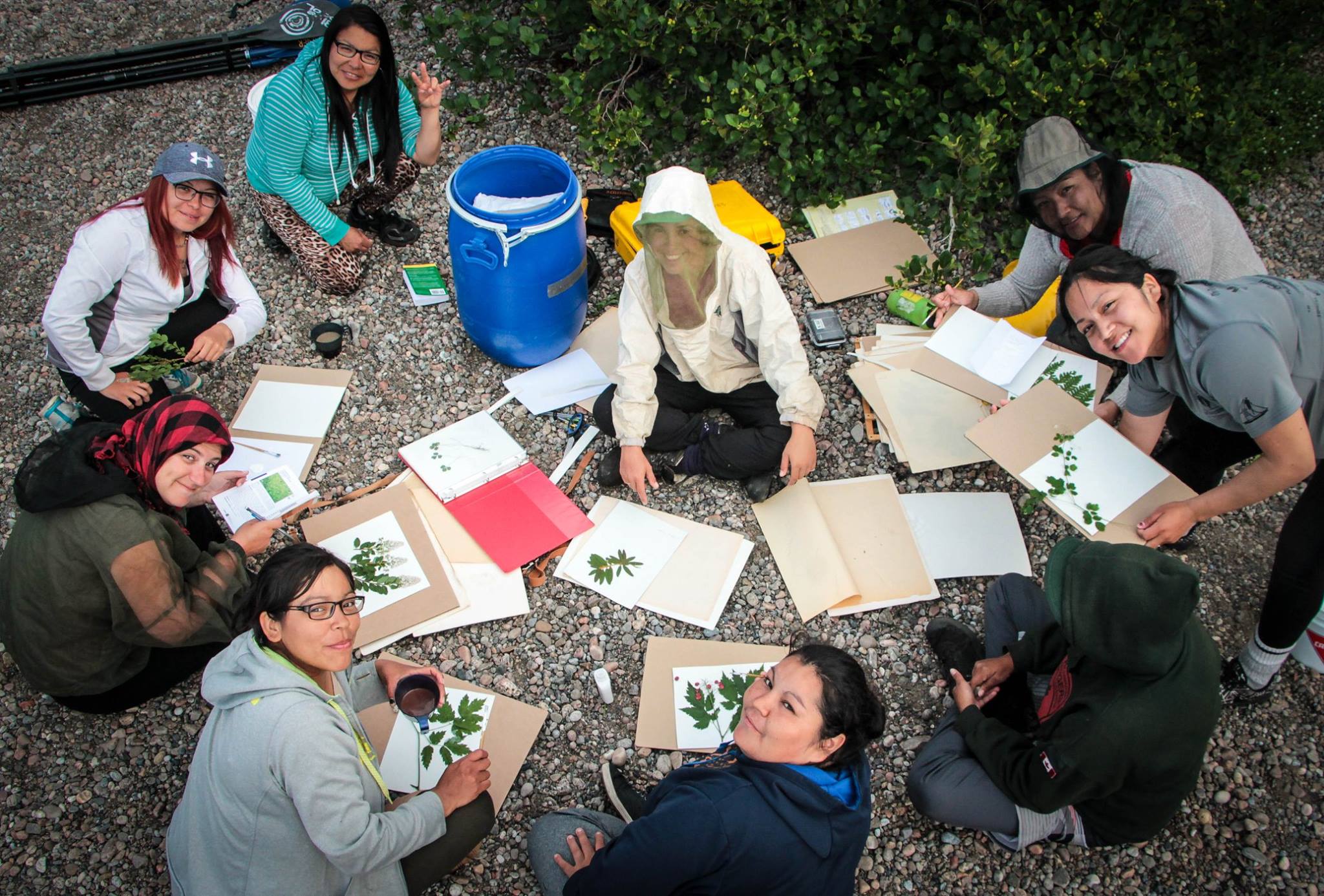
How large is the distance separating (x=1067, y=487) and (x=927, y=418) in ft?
2.54

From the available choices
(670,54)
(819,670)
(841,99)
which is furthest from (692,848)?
(841,99)

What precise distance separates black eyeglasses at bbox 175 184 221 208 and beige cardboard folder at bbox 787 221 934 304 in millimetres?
2686

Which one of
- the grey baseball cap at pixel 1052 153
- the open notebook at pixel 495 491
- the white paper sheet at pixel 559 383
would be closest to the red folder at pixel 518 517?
the open notebook at pixel 495 491

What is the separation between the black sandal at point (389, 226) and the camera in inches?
176

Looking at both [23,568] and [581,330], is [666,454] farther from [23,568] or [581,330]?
[23,568]

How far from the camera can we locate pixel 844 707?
88.3 inches

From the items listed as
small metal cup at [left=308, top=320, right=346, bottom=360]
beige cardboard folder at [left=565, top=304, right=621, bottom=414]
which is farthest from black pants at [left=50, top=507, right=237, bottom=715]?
beige cardboard folder at [left=565, top=304, right=621, bottom=414]

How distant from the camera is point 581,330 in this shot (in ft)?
13.9

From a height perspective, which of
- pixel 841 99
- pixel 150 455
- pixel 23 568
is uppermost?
pixel 841 99

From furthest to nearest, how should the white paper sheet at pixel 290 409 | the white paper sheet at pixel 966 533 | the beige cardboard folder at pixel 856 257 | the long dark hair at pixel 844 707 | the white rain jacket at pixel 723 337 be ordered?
the beige cardboard folder at pixel 856 257 < the white paper sheet at pixel 290 409 < the white paper sheet at pixel 966 533 < the white rain jacket at pixel 723 337 < the long dark hair at pixel 844 707

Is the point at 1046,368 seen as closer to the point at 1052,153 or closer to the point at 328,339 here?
the point at 1052,153

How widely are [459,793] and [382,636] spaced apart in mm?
871

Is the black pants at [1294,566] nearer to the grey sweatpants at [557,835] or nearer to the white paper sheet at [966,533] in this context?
the white paper sheet at [966,533]

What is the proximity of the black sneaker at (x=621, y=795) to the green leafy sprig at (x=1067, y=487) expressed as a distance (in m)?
1.80
